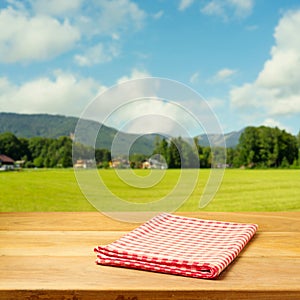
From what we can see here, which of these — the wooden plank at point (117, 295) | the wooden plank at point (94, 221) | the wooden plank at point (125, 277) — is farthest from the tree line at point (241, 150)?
the wooden plank at point (117, 295)

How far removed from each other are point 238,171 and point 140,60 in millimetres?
914

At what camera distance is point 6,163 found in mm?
2854

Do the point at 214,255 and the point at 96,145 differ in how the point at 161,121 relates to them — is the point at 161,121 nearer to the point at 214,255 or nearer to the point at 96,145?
the point at 96,145

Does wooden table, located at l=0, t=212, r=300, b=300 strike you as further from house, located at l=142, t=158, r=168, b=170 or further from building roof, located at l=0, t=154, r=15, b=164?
building roof, located at l=0, t=154, r=15, b=164

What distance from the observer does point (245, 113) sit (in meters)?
2.88

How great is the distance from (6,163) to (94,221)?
140 centimetres

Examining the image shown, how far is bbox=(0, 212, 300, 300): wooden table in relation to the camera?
856mm

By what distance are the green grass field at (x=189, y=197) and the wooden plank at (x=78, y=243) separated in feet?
4.77

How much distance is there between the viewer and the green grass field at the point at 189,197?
2926 mm

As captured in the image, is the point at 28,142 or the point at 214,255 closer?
the point at 214,255

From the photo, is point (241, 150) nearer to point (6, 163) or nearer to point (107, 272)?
point (6, 163)

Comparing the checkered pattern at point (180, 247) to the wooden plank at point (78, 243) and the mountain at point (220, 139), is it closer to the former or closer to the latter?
the wooden plank at point (78, 243)

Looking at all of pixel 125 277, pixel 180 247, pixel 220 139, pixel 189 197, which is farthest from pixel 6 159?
pixel 125 277

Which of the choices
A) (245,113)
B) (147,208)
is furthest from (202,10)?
(147,208)
